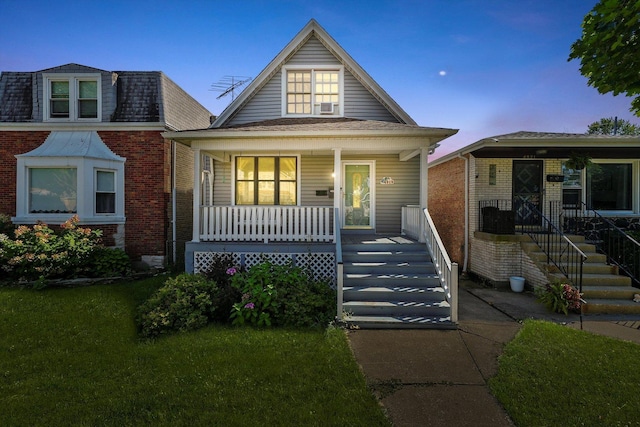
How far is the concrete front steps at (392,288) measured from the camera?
637cm

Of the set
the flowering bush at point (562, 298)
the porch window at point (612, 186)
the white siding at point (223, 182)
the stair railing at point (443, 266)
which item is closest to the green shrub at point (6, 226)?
the white siding at point (223, 182)

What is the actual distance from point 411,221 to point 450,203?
366 cm

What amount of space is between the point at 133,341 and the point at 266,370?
9.17ft

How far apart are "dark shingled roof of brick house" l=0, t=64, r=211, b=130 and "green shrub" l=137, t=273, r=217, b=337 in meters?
6.83

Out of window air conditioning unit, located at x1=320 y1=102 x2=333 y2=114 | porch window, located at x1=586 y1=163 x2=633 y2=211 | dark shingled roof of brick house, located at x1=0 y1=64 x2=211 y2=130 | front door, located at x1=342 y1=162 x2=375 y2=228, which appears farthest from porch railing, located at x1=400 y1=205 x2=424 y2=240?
dark shingled roof of brick house, located at x1=0 y1=64 x2=211 y2=130

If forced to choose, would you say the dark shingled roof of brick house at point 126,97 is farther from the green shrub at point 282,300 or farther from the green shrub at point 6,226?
the green shrub at point 282,300

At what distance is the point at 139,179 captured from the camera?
36.7 feet

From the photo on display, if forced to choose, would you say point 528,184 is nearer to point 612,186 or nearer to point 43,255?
point 612,186

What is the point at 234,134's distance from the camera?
8422 millimetres

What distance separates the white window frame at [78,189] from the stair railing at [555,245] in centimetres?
1355

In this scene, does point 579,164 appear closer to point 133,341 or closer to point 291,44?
point 291,44

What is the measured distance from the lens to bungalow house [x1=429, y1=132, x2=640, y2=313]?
9328 millimetres

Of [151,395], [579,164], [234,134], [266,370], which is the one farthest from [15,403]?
[579,164]

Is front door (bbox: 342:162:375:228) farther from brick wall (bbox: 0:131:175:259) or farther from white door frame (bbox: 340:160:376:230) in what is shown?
brick wall (bbox: 0:131:175:259)
